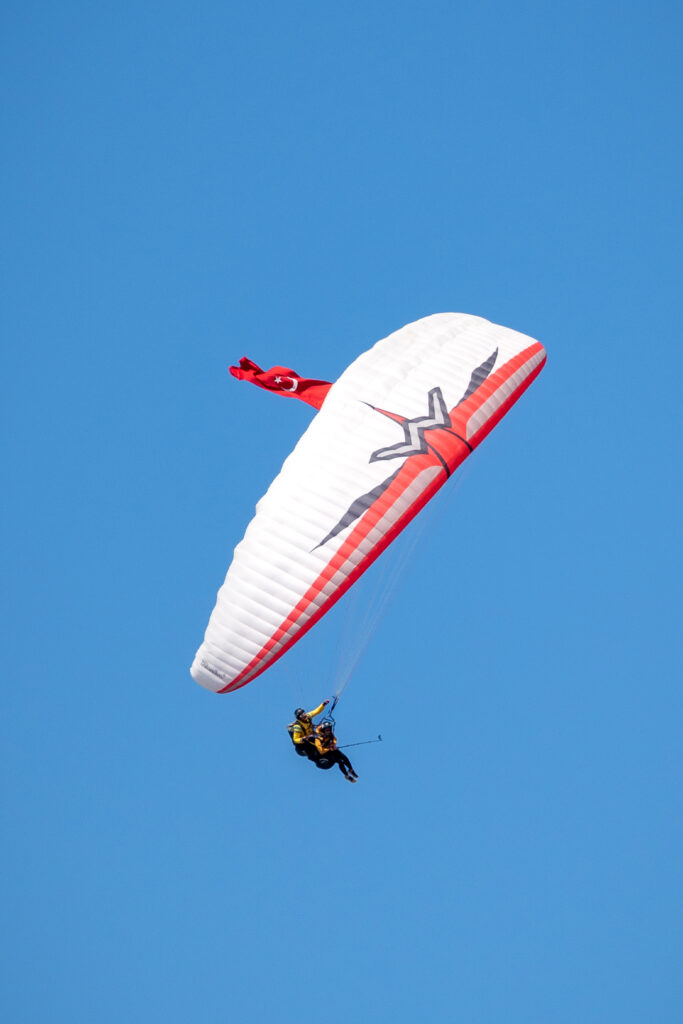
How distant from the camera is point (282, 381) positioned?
98.1 feet

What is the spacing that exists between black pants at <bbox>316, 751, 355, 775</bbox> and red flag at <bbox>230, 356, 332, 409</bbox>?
6730 millimetres

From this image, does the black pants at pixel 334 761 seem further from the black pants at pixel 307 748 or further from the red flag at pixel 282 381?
the red flag at pixel 282 381

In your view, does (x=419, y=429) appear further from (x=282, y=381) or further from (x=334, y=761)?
(x=334, y=761)

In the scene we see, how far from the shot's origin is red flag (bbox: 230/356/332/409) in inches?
1174

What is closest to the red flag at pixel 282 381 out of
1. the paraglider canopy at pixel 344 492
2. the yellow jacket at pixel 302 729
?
the paraglider canopy at pixel 344 492

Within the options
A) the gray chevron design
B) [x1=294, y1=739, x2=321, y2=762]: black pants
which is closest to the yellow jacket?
[x1=294, y1=739, x2=321, y2=762]: black pants

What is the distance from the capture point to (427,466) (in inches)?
1052

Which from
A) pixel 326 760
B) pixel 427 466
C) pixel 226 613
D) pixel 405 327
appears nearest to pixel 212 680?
pixel 226 613

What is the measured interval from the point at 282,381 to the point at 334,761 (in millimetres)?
7315

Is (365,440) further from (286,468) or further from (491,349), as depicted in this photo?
(491,349)

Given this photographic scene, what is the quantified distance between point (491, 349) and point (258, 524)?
6087mm

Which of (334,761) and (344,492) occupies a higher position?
(344,492)

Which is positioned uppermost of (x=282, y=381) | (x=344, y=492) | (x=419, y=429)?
(x=282, y=381)

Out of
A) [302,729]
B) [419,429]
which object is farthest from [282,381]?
[302,729]
